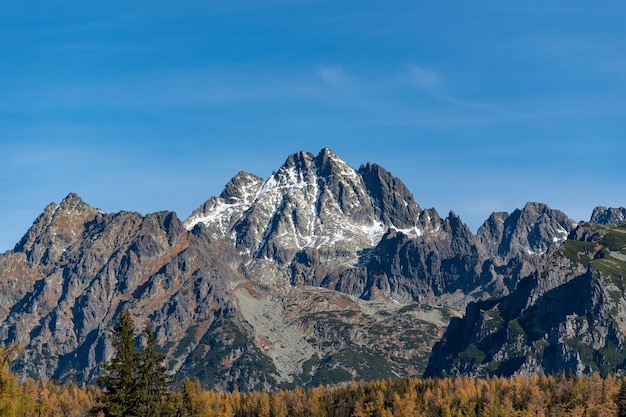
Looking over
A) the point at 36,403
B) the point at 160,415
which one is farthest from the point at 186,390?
the point at 36,403

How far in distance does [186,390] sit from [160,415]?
68010 millimetres

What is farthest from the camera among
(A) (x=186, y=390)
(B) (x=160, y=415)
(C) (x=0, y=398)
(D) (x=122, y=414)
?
(A) (x=186, y=390)

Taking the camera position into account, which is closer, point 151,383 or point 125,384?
point 125,384

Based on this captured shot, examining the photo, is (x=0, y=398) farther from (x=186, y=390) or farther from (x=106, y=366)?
(x=186, y=390)

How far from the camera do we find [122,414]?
99625 mm

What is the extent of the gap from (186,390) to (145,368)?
6805 centimetres

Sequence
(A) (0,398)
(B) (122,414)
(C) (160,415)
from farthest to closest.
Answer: (C) (160,415), (B) (122,414), (A) (0,398)

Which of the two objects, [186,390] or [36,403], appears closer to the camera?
[36,403]

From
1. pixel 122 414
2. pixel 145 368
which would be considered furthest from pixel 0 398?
pixel 145 368

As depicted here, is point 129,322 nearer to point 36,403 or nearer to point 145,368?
point 145,368

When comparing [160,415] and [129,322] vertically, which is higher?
[129,322]

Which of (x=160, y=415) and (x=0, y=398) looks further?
(x=160, y=415)

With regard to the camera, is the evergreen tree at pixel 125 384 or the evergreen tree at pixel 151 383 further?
the evergreen tree at pixel 151 383

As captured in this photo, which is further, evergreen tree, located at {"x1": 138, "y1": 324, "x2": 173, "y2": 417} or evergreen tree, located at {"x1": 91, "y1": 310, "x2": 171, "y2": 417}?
evergreen tree, located at {"x1": 138, "y1": 324, "x2": 173, "y2": 417}
